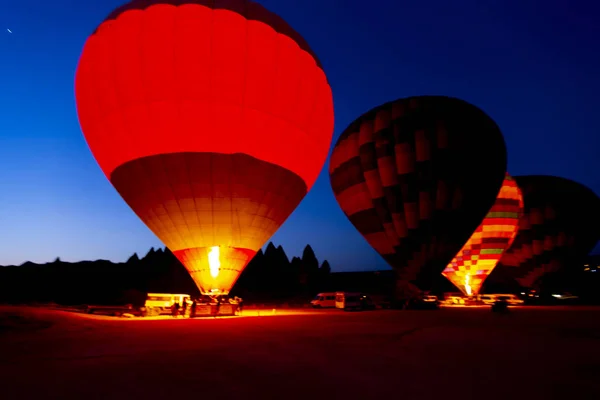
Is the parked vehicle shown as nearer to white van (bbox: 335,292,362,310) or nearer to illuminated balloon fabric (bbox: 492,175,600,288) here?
white van (bbox: 335,292,362,310)

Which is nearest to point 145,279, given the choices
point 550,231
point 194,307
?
point 194,307

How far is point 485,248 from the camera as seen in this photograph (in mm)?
30469

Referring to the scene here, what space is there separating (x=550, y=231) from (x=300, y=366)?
3724cm

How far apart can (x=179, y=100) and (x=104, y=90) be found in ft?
11.0

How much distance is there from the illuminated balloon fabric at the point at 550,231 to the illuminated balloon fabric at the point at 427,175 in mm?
14404

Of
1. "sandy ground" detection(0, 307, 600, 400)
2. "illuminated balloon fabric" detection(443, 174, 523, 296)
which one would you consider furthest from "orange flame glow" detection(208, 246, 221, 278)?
"illuminated balloon fabric" detection(443, 174, 523, 296)

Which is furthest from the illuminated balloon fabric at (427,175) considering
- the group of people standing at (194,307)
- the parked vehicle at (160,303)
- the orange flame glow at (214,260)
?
the parked vehicle at (160,303)

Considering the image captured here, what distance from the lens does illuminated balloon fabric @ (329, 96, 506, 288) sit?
23.5 meters

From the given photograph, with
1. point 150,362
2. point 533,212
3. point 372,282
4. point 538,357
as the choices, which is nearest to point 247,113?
point 150,362

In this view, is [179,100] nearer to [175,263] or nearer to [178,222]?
[178,222]

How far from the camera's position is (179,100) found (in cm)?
1535

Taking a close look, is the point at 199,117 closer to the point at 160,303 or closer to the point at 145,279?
the point at 160,303

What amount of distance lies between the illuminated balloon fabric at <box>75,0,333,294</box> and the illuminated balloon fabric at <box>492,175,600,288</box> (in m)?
28.2

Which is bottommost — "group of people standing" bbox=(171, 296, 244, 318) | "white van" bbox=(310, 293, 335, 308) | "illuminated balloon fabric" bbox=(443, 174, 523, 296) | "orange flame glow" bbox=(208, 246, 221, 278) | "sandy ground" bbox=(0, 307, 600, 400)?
"sandy ground" bbox=(0, 307, 600, 400)
